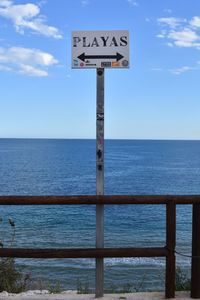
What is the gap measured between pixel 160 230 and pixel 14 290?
18.3 m

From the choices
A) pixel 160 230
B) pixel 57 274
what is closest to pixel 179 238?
pixel 160 230

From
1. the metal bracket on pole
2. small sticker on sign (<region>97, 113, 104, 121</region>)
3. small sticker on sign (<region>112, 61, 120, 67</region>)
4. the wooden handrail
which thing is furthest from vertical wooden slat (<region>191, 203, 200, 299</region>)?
small sticker on sign (<region>112, 61, 120, 67</region>)

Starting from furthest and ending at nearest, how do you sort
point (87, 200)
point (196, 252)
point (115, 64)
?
point (196, 252) → point (115, 64) → point (87, 200)

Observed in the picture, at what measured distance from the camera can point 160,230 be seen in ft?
78.8

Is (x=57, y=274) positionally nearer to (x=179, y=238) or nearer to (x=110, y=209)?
(x=179, y=238)

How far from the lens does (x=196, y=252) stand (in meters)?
4.89

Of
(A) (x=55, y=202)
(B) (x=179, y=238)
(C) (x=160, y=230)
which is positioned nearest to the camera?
(A) (x=55, y=202)

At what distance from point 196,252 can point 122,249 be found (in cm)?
79

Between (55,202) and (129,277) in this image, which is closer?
(55,202)

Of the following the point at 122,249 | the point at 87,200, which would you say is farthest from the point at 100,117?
the point at 122,249

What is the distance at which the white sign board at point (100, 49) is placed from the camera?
4.75m

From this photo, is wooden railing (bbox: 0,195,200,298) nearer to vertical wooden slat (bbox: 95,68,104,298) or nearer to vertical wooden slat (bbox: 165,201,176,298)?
vertical wooden slat (bbox: 165,201,176,298)

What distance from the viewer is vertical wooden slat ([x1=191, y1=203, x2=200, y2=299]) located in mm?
4852

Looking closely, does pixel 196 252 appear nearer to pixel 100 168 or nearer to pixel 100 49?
pixel 100 168
